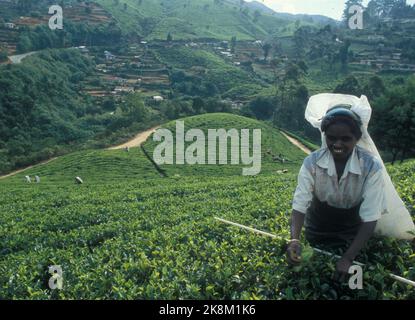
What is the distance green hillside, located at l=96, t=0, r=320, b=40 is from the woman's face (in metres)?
110

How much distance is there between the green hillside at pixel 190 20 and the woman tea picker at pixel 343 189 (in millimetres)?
110036

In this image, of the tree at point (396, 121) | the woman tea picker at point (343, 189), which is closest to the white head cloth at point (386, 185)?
the woman tea picker at point (343, 189)

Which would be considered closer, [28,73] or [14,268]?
[14,268]

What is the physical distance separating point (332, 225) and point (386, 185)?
70 centimetres

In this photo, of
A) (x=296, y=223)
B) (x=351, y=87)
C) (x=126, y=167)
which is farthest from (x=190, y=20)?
(x=296, y=223)

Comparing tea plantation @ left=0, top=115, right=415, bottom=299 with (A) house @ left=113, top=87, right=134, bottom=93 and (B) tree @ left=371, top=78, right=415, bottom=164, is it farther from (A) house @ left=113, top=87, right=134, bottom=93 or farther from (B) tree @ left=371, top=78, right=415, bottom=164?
(A) house @ left=113, top=87, right=134, bottom=93

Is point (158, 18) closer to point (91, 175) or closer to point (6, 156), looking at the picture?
point (6, 156)

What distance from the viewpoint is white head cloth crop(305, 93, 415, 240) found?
175 inches

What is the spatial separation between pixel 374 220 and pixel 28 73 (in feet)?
238

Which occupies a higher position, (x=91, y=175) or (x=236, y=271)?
(x=236, y=271)

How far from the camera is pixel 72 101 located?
7169 cm

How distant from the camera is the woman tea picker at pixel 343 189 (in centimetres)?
418

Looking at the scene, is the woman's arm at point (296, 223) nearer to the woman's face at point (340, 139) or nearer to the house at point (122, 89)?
the woman's face at point (340, 139)

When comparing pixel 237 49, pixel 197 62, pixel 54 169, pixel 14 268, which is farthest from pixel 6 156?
pixel 237 49
